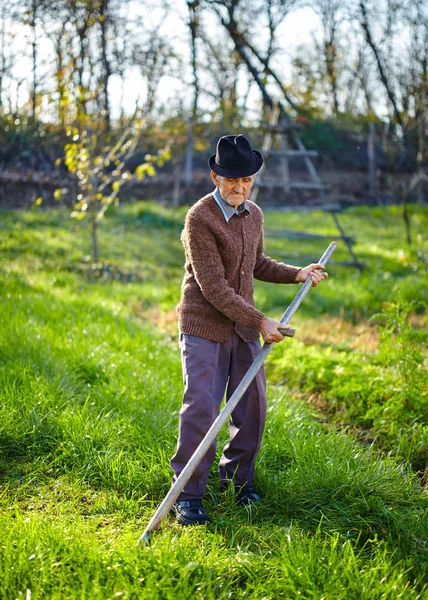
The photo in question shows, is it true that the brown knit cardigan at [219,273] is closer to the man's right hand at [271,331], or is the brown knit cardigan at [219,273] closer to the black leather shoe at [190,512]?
the man's right hand at [271,331]

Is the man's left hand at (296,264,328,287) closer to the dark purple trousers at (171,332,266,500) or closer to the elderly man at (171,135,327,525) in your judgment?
the elderly man at (171,135,327,525)

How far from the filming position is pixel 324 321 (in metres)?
6.61

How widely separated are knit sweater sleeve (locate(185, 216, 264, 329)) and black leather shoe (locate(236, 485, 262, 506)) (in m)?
0.86

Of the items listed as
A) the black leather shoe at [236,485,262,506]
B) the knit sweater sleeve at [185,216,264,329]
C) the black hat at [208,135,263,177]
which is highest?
the black hat at [208,135,263,177]

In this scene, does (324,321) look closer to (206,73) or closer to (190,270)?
(190,270)

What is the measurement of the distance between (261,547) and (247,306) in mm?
1065

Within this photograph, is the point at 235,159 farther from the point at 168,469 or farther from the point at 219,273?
the point at 168,469

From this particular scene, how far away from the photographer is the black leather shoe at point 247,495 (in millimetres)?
3031

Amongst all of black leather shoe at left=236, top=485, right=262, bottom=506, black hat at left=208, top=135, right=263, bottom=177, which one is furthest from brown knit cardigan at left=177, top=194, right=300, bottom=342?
black leather shoe at left=236, top=485, right=262, bottom=506

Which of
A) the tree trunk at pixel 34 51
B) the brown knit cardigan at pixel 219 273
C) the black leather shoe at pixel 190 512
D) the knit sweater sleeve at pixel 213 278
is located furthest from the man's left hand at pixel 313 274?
the tree trunk at pixel 34 51

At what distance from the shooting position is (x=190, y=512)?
284 centimetres

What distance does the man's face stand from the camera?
288 cm

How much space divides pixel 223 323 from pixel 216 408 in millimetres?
413

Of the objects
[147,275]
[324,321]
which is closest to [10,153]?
[147,275]
